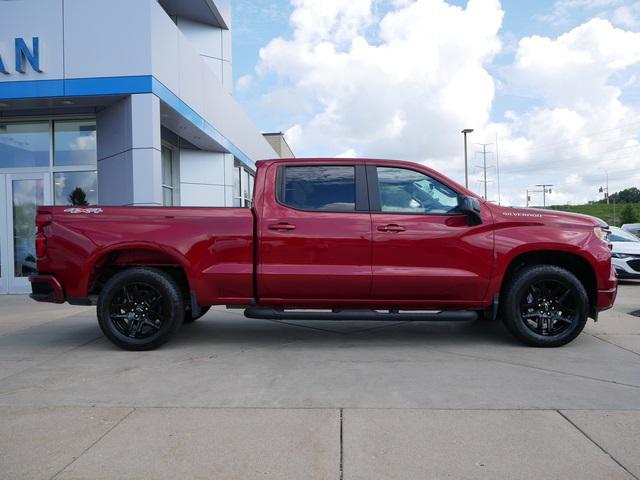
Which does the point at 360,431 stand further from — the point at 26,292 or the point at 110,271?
the point at 26,292

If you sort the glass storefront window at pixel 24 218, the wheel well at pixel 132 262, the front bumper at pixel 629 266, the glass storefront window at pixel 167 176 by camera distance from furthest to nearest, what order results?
the glass storefront window at pixel 167 176 → the front bumper at pixel 629 266 → the glass storefront window at pixel 24 218 → the wheel well at pixel 132 262

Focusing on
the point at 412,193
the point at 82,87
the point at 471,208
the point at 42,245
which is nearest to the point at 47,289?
the point at 42,245

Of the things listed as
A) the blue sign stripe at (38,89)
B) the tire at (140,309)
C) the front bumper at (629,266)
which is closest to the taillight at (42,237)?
the tire at (140,309)

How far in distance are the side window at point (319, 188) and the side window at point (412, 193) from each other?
35 centimetres

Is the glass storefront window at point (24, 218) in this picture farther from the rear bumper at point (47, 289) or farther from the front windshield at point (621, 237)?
the front windshield at point (621, 237)

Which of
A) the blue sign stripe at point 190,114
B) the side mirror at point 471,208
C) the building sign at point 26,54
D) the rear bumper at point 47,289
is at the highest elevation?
the building sign at point 26,54

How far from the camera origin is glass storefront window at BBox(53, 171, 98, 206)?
11438mm

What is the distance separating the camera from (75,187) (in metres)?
11.5

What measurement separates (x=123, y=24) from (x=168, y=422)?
28.0 ft

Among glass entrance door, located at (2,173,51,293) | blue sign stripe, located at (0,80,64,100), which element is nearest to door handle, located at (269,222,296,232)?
blue sign stripe, located at (0,80,64,100)

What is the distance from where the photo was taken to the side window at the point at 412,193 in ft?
18.1

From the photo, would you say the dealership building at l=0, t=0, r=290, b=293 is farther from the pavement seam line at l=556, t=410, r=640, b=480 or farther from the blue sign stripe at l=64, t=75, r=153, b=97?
the pavement seam line at l=556, t=410, r=640, b=480

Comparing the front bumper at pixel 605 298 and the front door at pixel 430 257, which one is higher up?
the front door at pixel 430 257

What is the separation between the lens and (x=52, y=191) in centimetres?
1138
